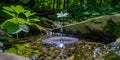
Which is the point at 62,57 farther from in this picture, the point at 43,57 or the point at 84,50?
the point at 84,50

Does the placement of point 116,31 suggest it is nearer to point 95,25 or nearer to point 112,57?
point 95,25

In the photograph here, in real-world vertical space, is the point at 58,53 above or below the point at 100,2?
above

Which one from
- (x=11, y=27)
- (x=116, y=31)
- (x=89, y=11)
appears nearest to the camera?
(x=11, y=27)

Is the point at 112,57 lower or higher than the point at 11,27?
lower

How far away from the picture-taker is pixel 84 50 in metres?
→ 3.39

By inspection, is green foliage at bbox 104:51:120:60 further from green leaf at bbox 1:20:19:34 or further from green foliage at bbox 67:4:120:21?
green foliage at bbox 67:4:120:21

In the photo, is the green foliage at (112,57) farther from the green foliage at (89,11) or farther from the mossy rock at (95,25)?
the green foliage at (89,11)

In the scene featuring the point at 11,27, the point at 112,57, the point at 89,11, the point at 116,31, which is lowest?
the point at 89,11

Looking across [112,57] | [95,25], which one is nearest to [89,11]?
[95,25]

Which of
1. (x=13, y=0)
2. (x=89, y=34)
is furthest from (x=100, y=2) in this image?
(x=89, y=34)

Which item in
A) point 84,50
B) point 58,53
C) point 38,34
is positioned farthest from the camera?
point 38,34

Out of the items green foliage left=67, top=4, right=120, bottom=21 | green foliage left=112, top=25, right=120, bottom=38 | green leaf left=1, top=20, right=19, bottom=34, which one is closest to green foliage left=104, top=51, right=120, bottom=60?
green leaf left=1, top=20, right=19, bottom=34

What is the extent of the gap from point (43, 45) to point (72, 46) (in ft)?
1.25

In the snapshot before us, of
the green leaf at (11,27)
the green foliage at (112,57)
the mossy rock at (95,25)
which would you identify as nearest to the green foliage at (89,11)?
the mossy rock at (95,25)
